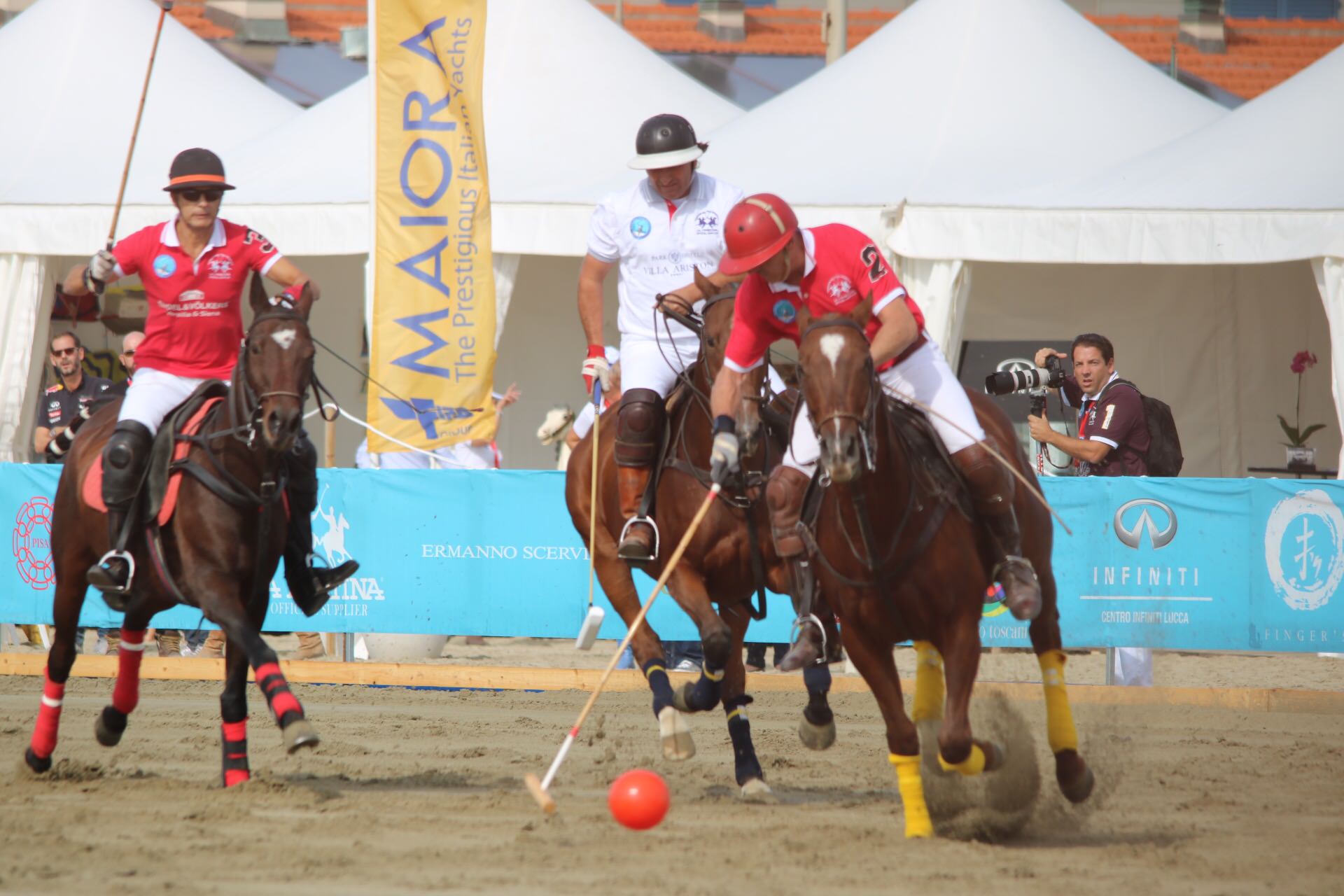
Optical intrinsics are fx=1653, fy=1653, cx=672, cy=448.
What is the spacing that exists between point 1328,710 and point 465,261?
690cm

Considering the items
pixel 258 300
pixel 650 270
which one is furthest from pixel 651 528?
pixel 258 300

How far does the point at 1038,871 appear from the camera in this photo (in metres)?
5.47

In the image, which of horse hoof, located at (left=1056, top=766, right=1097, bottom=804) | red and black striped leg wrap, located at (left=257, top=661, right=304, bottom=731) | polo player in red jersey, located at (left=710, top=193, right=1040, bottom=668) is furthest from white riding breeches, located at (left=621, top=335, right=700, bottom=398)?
horse hoof, located at (left=1056, top=766, right=1097, bottom=804)

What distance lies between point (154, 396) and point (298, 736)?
2.00m

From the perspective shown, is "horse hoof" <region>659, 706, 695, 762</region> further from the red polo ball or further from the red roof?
the red roof

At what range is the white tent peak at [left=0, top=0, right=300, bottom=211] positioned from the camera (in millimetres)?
15547

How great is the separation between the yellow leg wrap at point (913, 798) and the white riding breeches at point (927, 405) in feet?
3.79

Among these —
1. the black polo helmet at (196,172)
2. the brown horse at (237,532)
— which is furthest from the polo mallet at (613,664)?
the black polo helmet at (196,172)

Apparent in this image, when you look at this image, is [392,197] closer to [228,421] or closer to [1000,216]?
[1000,216]

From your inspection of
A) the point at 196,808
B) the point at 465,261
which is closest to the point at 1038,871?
the point at 196,808

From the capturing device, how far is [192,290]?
7.45 meters

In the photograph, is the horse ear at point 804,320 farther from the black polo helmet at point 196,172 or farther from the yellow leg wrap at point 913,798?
the black polo helmet at point 196,172

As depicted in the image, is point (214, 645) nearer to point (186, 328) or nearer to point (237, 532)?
point (186, 328)

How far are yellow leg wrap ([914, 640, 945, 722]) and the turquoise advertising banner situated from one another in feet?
13.2
